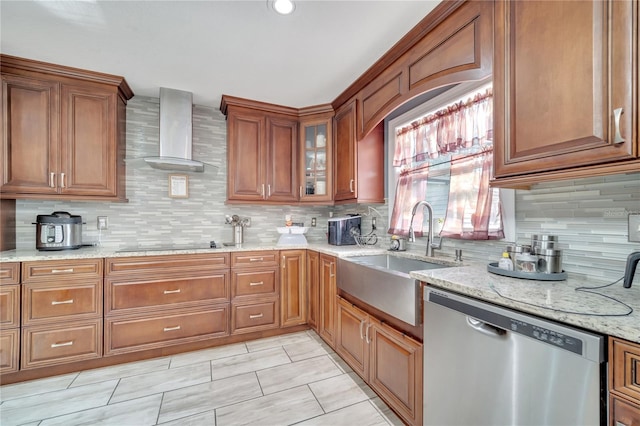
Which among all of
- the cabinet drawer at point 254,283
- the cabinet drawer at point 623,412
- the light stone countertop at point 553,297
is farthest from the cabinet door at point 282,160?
the cabinet drawer at point 623,412

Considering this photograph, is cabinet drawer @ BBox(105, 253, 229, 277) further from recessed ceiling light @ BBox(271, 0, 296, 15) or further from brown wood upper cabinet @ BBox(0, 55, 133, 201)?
recessed ceiling light @ BBox(271, 0, 296, 15)

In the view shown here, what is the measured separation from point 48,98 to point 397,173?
125 inches

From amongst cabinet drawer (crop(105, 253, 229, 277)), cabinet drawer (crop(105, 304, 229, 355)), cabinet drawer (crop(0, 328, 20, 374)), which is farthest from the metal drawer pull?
cabinet drawer (crop(0, 328, 20, 374))

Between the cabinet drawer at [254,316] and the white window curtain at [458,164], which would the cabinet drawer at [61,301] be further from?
the white window curtain at [458,164]

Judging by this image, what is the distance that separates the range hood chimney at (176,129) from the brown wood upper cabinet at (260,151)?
38 centimetres

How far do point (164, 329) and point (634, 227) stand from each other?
3.11 meters

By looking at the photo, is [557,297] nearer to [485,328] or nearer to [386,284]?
→ [485,328]

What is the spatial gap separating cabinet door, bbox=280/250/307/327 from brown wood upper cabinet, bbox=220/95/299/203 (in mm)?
→ 702

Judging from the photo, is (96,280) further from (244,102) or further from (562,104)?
(562,104)

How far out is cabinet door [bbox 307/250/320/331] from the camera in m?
2.68

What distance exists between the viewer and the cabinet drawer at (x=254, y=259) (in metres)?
2.63

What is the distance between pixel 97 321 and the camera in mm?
2186

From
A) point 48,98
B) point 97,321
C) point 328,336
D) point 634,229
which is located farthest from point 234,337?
point 634,229

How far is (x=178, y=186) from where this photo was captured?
2943mm
